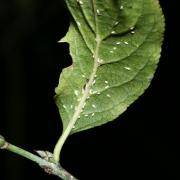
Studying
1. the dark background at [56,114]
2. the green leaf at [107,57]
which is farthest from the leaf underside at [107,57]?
the dark background at [56,114]

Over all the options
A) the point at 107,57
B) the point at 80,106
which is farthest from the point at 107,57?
the point at 80,106

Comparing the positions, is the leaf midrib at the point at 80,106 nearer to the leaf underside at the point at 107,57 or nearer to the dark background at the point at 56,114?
the leaf underside at the point at 107,57

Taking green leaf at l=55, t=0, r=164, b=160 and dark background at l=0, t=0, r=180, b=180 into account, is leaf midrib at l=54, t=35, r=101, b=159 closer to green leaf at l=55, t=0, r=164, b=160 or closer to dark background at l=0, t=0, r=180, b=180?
green leaf at l=55, t=0, r=164, b=160

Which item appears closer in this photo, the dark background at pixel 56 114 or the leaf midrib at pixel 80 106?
the leaf midrib at pixel 80 106

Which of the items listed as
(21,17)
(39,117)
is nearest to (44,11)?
(21,17)

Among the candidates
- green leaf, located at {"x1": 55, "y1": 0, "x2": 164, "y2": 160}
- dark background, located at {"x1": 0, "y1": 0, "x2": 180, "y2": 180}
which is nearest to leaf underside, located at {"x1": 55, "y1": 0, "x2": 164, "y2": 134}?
green leaf, located at {"x1": 55, "y1": 0, "x2": 164, "y2": 160}

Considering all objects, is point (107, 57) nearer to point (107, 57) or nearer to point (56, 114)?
point (107, 57)

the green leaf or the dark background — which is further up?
the green leaf

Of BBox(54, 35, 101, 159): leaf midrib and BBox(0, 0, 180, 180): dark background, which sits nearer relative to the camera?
BBox(54, 35, 101, 159): leaf midrib
